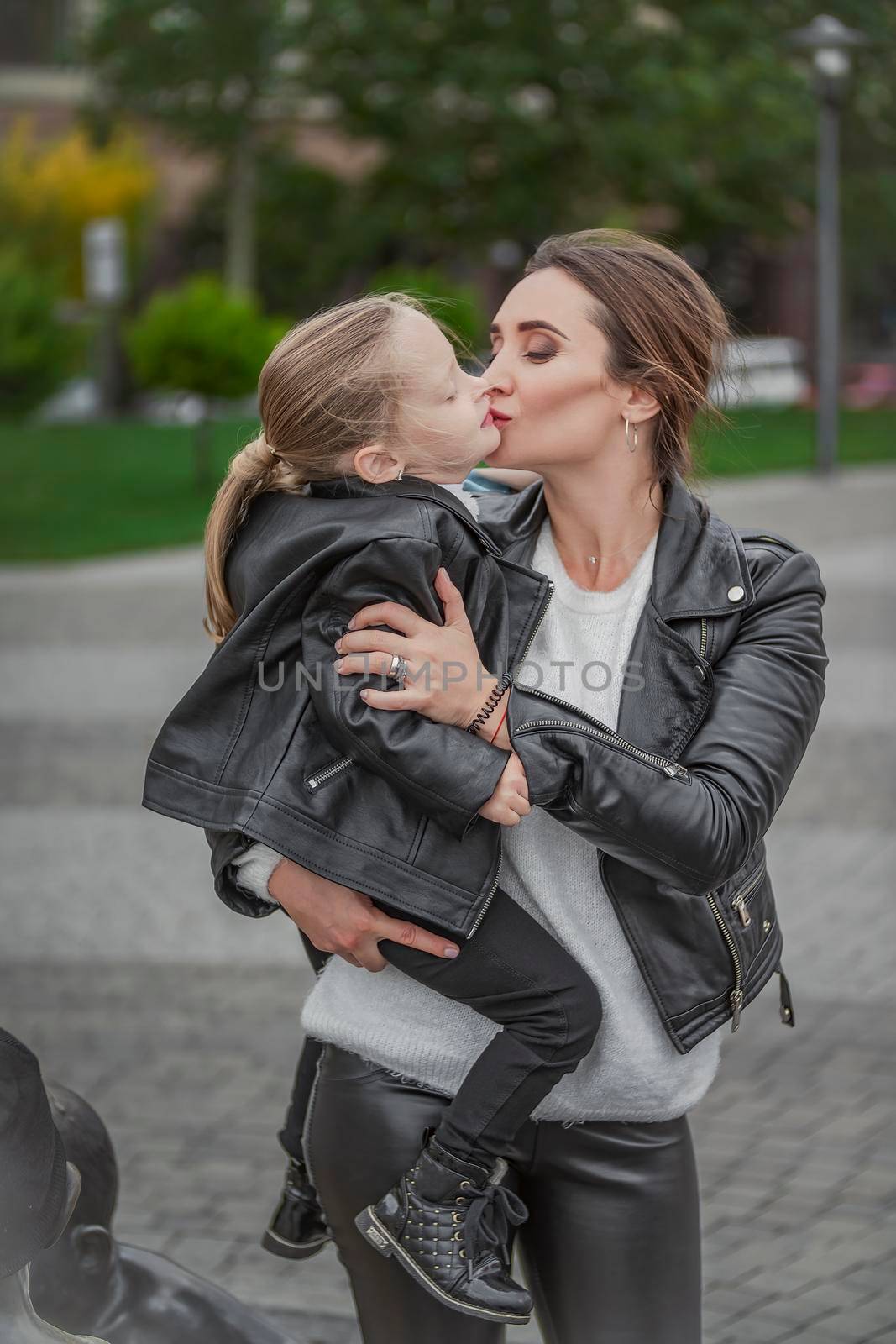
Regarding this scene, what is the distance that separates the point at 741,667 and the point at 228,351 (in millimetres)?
16523

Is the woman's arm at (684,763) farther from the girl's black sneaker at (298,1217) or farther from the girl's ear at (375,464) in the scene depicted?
the girl's black sneaker at (298,1217)

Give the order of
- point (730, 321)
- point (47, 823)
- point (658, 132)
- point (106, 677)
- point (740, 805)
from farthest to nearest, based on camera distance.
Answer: point (658, 132), point (106, 677), point (47, 823), point (730, 321), point (740, 805)

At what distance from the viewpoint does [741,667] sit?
6.97 ft

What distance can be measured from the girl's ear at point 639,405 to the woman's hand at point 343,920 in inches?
27.1

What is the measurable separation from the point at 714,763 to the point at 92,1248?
3.47 ft

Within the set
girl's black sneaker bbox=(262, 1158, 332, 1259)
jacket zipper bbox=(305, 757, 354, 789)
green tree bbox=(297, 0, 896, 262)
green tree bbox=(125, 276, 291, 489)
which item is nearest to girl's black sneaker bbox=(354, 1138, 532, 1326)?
girl's black sneaker bbox=(262, 1158, 332, 1259)

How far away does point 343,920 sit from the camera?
6.65 feet

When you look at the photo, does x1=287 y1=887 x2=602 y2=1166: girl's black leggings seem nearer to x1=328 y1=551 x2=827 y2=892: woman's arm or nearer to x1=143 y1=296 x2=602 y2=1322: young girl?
x1=143 y1=296 x2=602 y2=1322: young girl

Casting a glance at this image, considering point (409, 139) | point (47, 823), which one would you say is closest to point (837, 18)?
point (409, 139)

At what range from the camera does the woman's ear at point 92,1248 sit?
229cm

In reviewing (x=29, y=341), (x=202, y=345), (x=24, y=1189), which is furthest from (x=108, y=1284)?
(x=29, y=341)

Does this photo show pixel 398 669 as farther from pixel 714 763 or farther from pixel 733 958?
pixel 733 958

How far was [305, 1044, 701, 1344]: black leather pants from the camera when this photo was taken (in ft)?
7.00

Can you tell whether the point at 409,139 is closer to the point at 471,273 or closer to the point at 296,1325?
the point at 471,273
